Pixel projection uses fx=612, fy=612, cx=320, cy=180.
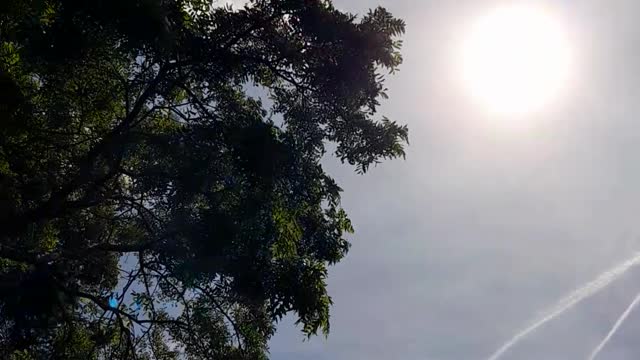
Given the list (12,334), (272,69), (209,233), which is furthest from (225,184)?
(12,334)

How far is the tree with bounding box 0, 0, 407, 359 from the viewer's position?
1267 cm

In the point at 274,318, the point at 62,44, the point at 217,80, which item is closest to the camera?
the point at 62,44

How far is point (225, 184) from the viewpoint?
14367 mm

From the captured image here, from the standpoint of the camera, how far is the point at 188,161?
13.7 m

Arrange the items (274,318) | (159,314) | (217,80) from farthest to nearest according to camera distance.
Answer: (159,314)
(217,80)
(274,318)

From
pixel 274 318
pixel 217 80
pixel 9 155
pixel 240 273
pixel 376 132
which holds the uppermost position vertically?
pixel 217 80

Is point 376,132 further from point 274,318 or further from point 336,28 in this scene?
point 274,318

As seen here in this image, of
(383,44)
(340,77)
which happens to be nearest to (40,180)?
(340,77)

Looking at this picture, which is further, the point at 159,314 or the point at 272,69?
the point at 159,314

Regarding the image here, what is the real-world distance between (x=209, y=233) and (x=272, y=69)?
504cm

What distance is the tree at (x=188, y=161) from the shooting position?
Answer: 41.6 feet

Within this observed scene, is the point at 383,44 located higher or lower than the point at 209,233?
higher

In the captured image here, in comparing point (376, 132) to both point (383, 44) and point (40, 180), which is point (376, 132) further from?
point (40, 180)

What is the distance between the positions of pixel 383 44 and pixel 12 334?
1153 cm
